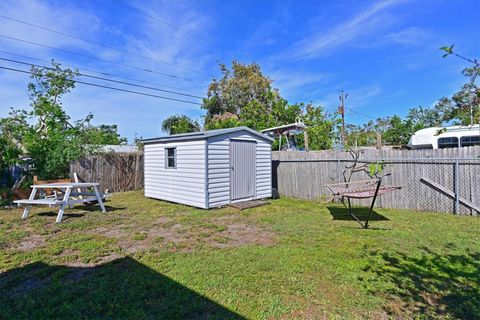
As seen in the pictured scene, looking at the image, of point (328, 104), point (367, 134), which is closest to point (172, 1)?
point (328, 104)

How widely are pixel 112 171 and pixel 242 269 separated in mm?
9514

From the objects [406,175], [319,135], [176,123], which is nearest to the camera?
[406,175]

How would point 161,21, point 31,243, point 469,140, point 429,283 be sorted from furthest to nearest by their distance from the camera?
point 161,21
point 469,140
point 31,243
point 429,283

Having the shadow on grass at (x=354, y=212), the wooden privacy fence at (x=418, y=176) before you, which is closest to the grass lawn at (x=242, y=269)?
the shadow on grass at (x=354, y=212)

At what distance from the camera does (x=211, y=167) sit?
7.48 m

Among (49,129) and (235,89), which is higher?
(235,89)

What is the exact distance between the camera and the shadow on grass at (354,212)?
6222 mm

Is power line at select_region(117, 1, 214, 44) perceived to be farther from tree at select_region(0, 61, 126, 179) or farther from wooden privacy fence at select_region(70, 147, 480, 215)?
wooden privacy fence at select_region(70, 147, 480, 215)

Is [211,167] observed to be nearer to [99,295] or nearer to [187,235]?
[187,235]

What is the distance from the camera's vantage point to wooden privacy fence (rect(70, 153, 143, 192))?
1063 cm

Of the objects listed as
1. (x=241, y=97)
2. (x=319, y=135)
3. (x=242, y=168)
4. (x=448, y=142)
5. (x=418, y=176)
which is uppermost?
(x=241, y=97)

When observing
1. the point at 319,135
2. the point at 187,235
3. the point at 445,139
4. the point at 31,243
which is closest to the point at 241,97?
the point at 319,135

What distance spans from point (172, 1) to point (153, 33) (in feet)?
10.8

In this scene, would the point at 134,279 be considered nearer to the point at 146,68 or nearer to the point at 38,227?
the point at 38,227
